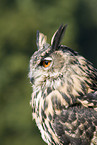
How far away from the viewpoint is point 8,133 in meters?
15.1

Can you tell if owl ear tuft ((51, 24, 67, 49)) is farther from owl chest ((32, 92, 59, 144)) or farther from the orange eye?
owl chest ((32, 92, 59, 144))

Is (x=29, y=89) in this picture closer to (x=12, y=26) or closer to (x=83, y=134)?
(x=12, y=26)

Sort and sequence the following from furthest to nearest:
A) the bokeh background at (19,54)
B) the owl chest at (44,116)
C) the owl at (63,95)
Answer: the bokeh background at (19,54)
the owl chest at (44,116)
the owl at (63,95)

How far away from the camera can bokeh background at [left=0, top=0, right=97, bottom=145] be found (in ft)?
48.3

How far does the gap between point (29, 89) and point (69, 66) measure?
39.0 ft

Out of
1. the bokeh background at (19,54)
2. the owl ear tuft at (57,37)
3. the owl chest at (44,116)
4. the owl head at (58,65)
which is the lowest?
the owl chest at (44,116)

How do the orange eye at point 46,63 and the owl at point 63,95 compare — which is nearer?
the owl at point 63,95

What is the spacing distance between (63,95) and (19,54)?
1307 cm

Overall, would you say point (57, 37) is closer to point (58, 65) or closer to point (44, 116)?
point (58, 65)

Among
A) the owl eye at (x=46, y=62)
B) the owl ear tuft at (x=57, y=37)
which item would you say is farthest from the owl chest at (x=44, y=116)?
the owl ear tuft at (x=57, y=37)

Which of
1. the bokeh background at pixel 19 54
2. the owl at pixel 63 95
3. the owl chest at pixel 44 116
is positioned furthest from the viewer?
the bokeh background at pixel 19 54

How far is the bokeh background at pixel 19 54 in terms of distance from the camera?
14727 mm

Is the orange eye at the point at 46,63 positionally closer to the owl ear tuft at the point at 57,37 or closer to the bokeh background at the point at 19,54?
the owl ear tuft at the point at 57,37

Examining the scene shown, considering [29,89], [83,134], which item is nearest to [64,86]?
[83,134]
